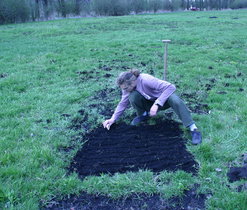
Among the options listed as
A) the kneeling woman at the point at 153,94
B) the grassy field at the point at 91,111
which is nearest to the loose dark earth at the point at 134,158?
the grassy field at the point at 91,111

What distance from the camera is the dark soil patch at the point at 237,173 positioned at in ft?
10.1

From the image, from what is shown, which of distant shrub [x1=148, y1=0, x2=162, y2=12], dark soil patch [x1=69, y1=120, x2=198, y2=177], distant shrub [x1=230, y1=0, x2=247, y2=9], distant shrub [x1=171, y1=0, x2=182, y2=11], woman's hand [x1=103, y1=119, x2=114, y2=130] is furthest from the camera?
distant shrub [x1=230, y1=0, x2=247, y2=9]

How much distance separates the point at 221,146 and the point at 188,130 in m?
0.62

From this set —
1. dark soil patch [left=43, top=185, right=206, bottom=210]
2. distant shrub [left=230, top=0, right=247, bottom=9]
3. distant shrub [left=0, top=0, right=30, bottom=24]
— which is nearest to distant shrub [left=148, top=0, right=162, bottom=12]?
distant shrub [left=230, top=0, right=247, bottom=9]

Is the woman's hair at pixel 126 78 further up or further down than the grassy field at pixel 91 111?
further up

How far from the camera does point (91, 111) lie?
5164mm

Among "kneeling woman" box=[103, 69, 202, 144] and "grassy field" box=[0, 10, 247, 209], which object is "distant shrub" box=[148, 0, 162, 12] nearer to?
"grassy field" box=[0, 10, 247, 209]

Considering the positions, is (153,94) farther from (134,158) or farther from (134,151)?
(134,158)

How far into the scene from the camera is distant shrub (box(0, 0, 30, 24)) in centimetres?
2460

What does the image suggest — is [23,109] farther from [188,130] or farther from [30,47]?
[30,47]

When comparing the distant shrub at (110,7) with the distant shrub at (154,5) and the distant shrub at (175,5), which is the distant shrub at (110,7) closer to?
the distant shrub at (154,5)

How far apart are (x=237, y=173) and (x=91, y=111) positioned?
305 centimetres

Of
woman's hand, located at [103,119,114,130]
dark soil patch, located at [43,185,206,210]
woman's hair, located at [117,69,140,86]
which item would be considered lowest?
dark soil patch, located at [43,185,206,210]

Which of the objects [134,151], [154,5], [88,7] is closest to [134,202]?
[134,151]
